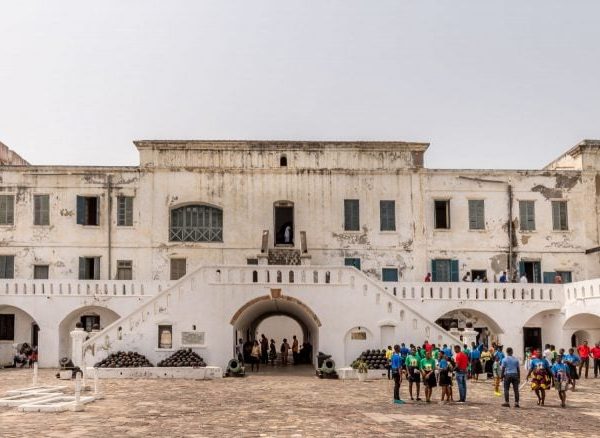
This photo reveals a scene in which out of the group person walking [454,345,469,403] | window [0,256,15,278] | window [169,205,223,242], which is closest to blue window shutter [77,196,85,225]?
window [0,256,15,278]

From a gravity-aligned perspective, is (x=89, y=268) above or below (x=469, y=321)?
above

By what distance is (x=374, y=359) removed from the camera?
2677cm

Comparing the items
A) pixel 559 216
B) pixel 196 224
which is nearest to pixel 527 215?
pixel 559 216

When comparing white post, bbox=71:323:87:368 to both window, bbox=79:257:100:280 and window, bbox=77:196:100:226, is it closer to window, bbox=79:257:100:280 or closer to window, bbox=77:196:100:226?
window, bbox=79:257:100:280

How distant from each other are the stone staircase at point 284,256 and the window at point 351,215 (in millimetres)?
2674

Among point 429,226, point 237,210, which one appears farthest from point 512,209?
point 237,210

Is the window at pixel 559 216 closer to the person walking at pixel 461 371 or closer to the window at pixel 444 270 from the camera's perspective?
the window at pixel 444 270

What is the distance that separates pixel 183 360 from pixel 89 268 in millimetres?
9736

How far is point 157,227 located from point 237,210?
12.3 ft

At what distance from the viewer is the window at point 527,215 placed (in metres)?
34.6

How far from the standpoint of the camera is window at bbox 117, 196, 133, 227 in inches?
1350

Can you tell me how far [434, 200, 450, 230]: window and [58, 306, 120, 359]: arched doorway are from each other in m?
15.2

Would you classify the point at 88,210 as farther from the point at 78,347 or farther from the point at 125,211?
the point at 78,347

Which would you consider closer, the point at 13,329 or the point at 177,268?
the point at 13,329
